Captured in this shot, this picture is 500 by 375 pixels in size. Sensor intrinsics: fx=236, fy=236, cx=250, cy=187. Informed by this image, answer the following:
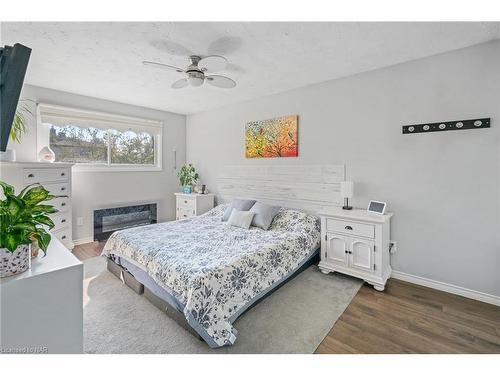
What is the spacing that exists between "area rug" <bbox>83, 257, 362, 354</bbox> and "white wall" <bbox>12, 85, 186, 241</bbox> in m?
1.74

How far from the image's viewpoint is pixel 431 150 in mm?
2508

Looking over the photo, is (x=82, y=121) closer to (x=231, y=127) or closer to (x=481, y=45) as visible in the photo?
(x=231, y=127)

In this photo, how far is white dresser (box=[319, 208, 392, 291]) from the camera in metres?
2.50

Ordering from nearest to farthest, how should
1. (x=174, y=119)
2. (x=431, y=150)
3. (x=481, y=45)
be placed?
(x=481, y=45), (x=431, y=150), (x=174, y=119)

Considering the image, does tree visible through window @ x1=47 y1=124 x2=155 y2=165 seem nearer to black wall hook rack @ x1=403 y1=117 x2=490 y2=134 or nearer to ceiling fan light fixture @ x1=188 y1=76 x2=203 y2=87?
ceiling fan light fixture @ x1=188 y1=76 x2=203 y2=87

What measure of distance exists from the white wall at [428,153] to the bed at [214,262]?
3.24 feet

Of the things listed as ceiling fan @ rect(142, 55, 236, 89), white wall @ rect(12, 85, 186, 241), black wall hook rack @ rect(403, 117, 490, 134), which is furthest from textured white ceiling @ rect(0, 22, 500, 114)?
black wall hook rack @ rect(403, 117, 490, 134)

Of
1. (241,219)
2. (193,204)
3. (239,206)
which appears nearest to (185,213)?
(193,204)

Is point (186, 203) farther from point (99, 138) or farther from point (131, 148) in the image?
point (99, 138)

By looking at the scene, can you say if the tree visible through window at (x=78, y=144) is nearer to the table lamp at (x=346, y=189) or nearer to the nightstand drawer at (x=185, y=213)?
the nightstand drawer at (x=185, y=213)

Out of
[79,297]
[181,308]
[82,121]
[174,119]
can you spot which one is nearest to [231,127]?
[174,119]

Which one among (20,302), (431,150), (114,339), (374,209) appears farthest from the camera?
(374,209)

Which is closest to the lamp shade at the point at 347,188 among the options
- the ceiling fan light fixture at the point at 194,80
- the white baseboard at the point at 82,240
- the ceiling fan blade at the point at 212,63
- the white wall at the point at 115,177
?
the ceiling fan blade at the point at 212,63
